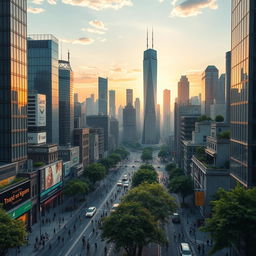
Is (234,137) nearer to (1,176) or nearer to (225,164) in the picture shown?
(225,164)

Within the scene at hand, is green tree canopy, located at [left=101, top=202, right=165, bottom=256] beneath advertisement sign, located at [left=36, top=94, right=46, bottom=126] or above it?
beneath

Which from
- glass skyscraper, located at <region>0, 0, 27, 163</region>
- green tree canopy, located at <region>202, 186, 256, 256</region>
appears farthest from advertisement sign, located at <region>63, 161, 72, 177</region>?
green tree canopy, located at <region>202, 186, 256, 256</region>

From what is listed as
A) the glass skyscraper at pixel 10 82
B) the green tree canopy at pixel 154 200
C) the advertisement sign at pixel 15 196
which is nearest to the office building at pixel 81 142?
the glass skyscraper at pixel 10 82

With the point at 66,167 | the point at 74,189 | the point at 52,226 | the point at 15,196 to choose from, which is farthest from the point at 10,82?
the point at 66,167

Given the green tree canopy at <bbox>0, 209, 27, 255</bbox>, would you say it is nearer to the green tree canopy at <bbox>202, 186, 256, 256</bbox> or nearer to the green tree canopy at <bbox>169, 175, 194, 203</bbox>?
the green tree canopy at <bbox>202, 186, 256, 256</bbox>

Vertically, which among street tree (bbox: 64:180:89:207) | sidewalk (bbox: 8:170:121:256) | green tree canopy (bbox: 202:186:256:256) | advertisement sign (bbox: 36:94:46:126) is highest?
advertisement sign (bbox: 36:94:46:126)

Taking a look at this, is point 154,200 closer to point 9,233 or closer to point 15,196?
point 9,233
